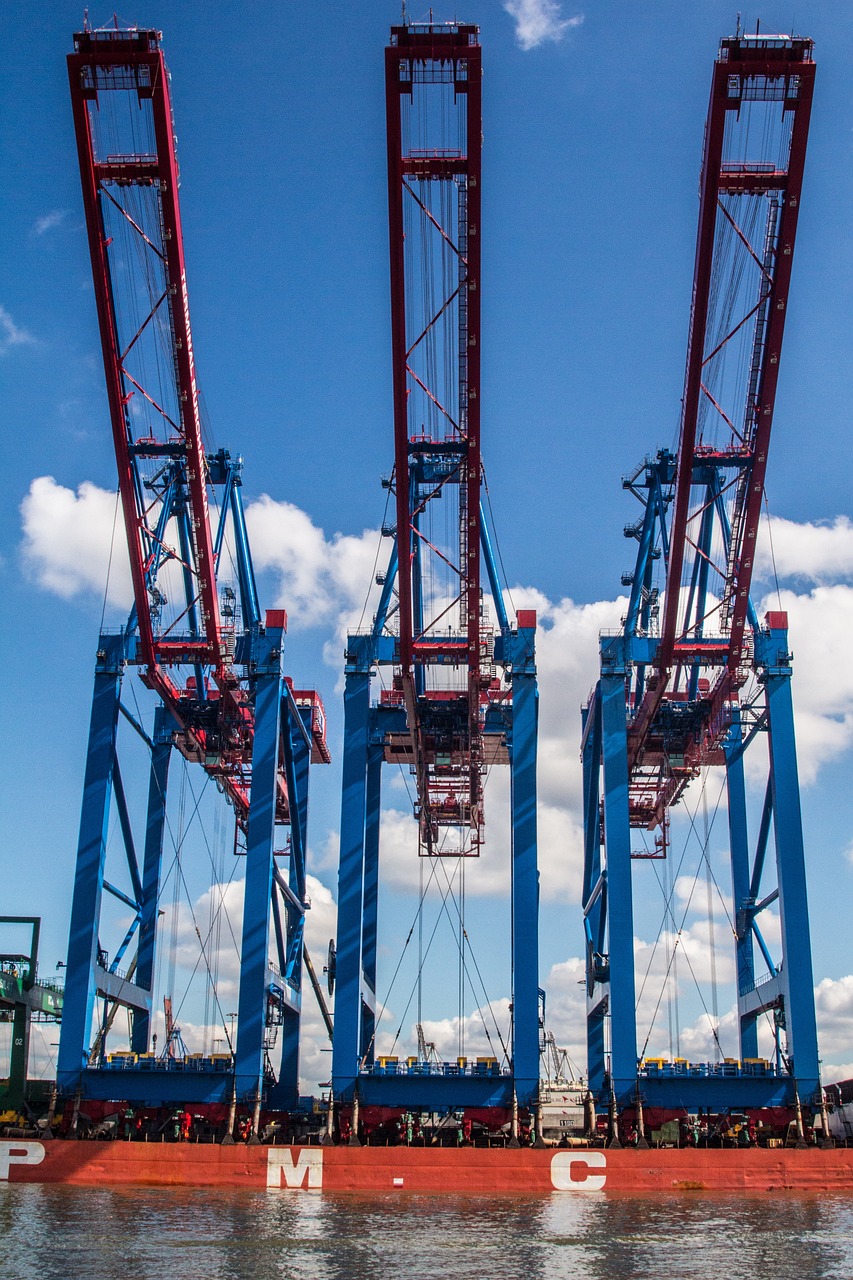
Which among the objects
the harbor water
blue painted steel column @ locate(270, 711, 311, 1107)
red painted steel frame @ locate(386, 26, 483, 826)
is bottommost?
the harbor water

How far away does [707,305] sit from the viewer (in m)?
37.6

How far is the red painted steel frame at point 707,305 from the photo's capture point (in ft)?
110

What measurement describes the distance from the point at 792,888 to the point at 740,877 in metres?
9.05

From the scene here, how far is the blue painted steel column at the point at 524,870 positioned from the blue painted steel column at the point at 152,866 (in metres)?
15.1

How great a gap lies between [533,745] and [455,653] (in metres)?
4.45

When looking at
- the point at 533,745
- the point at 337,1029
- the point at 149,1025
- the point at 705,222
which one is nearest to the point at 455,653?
the point at 533,745

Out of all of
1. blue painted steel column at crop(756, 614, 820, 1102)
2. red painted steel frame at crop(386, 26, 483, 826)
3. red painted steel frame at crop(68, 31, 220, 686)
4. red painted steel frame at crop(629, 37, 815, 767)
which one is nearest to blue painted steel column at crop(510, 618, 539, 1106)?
red painted steel frame at crop(386, 26, 483, 826)

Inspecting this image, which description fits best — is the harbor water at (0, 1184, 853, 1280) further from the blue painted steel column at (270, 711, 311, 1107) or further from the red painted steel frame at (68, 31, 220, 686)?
the red painted steel frame at (68, 31, 220, 686)

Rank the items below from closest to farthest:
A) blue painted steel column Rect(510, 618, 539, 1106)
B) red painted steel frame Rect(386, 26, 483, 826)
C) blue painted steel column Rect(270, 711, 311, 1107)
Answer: red painted steel frame Rect(386, 26, 483, 826), blue painted steel column Rect(510, 618, 539, 1106), blue painted steel column Rect(270, 711, 311, 1107)

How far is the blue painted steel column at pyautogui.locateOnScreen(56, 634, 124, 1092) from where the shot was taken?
40.6m

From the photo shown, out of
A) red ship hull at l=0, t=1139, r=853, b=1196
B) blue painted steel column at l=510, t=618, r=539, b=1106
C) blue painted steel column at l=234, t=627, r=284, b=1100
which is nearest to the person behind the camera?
red ship hull at l=0, t=1139, r=853, b=1196

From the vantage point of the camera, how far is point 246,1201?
32.9 m

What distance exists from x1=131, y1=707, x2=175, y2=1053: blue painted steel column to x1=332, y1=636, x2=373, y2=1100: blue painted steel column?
9.59 m

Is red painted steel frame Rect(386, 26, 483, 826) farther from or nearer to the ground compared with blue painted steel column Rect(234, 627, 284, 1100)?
farther from the ground
